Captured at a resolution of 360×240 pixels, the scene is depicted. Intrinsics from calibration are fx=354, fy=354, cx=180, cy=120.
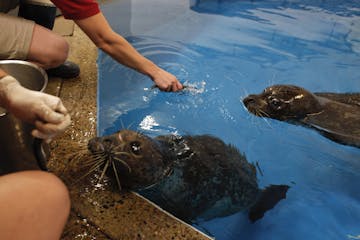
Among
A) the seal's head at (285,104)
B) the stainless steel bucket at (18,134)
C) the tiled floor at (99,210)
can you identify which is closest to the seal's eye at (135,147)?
the tiled floor at (99,210)

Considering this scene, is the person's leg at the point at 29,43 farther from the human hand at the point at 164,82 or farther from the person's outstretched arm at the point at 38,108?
the person's outstretched arm at the point at 38,108

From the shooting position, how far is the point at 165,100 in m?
3.77

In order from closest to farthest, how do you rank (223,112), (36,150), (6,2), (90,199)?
(36,150) → (90,199) → (6,2) → (223,112)

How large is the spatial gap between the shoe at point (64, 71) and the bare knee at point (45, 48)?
0.38 m

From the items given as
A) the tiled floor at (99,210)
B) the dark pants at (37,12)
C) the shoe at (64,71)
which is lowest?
the tiled floor at (99,210)

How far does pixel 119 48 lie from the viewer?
282cm

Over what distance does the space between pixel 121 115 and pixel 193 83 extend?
3.62 ft

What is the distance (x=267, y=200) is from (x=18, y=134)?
1.74m

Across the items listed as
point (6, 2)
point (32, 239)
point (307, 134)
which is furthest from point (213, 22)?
point (32, 239)

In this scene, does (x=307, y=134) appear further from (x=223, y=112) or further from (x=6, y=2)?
(x=6, y=2)

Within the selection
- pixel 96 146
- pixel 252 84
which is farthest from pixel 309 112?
pixel 96 146

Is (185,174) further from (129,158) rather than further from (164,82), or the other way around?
(164,82)

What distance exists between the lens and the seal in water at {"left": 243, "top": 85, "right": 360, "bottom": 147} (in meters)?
3.10

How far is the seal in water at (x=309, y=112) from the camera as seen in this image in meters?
3.10
